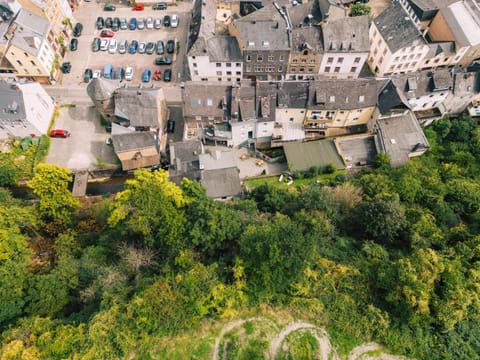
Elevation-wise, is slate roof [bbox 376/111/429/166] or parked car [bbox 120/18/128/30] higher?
parked car [bbox 120/18/128/30]

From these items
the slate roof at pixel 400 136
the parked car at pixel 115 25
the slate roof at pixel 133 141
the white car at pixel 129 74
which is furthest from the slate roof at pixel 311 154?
the parked car at pixel 115 25

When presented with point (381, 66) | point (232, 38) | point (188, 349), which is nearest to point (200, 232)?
point (188, 349)

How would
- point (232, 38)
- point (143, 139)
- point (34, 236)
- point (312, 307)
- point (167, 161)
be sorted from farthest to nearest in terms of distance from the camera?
1. point (232, 38)
2. point (167, 161)
3. point (143, 139)
4. point (34, 236)
5. point (312, 307)

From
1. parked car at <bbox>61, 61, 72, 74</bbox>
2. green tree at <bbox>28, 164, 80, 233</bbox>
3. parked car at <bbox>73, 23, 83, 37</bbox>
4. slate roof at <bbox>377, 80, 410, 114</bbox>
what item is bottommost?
green tree at <bbox>28, 164, 80, 233</bbox>

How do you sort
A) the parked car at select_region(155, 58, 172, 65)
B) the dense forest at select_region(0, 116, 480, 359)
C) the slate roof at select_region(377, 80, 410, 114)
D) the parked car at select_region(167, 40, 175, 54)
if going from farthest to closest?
1. the parked car at select_region(167, 40, 175, 54)
2. the parked car at select_region(155, 58, 172, 65)
3. the slate roof at select_region(377, 80, 410, 114)
4. the dense forest at select_region(0, 116, 480, 359)

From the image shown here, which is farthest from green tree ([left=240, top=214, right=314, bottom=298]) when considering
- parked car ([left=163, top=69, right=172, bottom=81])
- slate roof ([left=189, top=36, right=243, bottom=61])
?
parked car ([left=163, top=69, right=172, bottom=81])

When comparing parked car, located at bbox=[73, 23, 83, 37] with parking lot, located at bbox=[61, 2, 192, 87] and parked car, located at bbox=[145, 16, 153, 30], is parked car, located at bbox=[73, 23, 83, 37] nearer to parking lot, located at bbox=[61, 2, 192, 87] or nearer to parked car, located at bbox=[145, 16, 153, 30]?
parking lot, located at bbox=[61, 2, 192, 87]

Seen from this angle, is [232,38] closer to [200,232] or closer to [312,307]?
[200,232]
